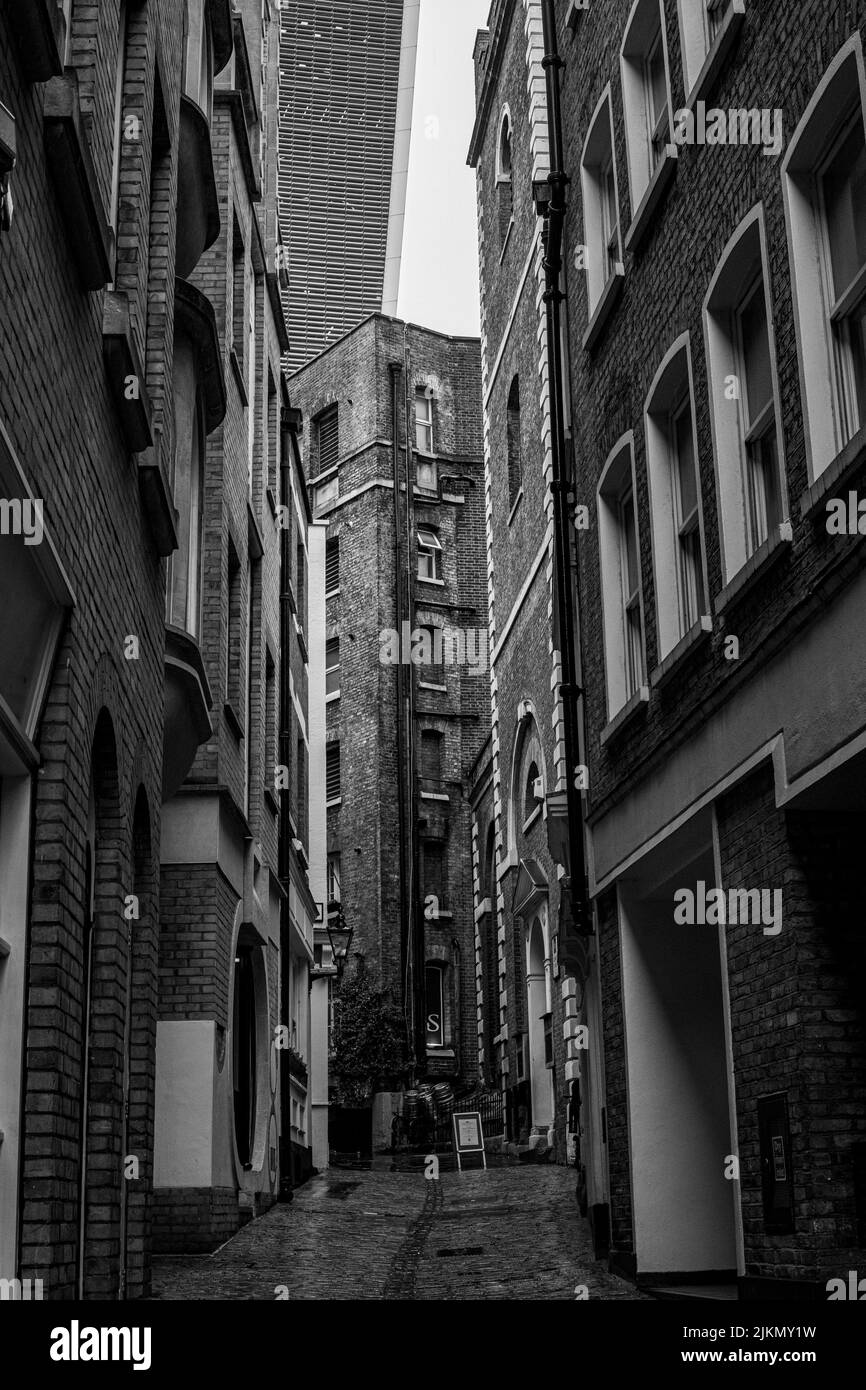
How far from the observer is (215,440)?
53.2 feet

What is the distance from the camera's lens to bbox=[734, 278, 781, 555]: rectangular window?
10.2 metres

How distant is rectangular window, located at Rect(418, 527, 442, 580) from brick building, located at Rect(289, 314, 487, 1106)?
0.05 metres

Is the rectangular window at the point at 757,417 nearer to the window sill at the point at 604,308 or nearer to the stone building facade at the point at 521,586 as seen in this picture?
the window sill at the point at 604,308

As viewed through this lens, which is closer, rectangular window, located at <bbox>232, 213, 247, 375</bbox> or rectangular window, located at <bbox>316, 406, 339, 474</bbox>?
rectangular window, located at <bbox>232, 213, 247, 375</bbox>

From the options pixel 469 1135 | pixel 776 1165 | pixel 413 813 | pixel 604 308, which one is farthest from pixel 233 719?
Result: pixel 413 813

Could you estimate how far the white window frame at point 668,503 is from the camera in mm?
11891

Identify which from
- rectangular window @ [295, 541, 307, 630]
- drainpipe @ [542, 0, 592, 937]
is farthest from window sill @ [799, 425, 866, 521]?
rectangular window @ [295, 541, 307, 630]

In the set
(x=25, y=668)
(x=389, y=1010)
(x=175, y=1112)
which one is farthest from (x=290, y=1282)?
(x=389, y=1010)

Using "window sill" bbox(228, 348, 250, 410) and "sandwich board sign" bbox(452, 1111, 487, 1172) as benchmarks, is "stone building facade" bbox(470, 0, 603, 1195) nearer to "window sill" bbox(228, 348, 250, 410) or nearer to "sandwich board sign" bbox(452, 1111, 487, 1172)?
"sandwich board sign" bbox(452, 1111, 487, 1172)

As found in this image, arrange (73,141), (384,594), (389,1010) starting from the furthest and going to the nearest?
(384,594) → (389,1010) → (73,141)

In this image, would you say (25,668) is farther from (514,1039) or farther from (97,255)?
(514,1039)

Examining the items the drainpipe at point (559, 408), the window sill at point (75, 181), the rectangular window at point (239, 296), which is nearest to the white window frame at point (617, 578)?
the drainpipe at point (559, 408)

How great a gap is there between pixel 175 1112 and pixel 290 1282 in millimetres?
3134

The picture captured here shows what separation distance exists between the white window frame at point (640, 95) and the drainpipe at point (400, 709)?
30.6m
